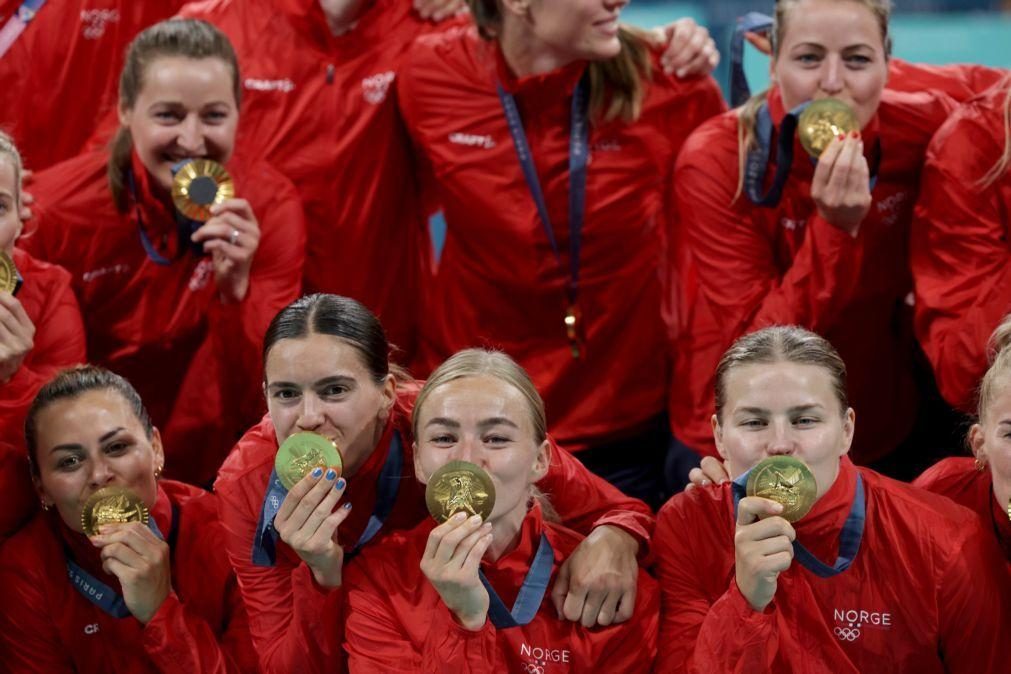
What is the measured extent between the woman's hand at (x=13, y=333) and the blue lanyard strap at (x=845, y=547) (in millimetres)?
1911

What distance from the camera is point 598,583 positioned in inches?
148

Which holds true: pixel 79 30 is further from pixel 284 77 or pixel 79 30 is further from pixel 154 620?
pixel 154 620

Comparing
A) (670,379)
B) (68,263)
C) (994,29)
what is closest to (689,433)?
(670,379)

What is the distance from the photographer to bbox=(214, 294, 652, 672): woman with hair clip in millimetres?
3760

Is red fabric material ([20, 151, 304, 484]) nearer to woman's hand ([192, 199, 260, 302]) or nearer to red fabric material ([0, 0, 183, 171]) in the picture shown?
woman's hand ([192, 199, 260, 302])

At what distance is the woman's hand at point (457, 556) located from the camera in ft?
11.4

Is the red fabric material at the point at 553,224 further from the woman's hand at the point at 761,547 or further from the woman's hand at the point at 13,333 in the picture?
the woman's hand at the point at 761,547

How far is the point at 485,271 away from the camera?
16.9 feet

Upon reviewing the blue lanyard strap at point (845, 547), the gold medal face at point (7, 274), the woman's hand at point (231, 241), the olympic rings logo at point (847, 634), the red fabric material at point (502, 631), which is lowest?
the olympic rings logo at point (847, 634)

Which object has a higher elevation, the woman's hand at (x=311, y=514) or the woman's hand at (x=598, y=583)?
the woman's hand at (x=311, y=514)

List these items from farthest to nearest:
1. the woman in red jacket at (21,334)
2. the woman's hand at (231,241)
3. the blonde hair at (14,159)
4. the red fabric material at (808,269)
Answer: the woman's hand at (231,241) < the red fabric material at (808,269) < the blonde hair at (14,159) < the woman in red jacket at (21,334)

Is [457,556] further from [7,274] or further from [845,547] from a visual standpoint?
[7,274]

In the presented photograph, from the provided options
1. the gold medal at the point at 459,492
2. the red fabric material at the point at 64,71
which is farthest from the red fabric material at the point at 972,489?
the red fabric material at the point at 64,71

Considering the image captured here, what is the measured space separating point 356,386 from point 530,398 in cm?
44
